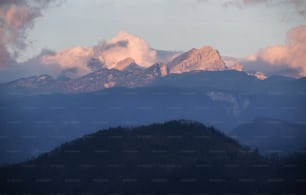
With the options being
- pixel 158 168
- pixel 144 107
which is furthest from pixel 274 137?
pixel 144 107

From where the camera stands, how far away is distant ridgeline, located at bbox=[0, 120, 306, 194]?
4088cm

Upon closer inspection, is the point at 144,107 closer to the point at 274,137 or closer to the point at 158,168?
the point at 274,137

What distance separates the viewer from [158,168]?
45.6 m

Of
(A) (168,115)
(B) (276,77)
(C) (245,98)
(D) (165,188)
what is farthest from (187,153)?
(B) (276,77)

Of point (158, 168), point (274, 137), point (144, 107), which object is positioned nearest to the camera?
point (158, 168)

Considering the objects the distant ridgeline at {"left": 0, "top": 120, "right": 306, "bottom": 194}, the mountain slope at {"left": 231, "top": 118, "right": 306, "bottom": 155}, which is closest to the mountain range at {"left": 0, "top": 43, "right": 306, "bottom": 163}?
the mountain slope at {"left": 231, "top": 118, "right": 306, "bottom": 155}

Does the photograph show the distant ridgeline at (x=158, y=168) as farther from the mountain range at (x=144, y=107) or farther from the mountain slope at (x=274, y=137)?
the mountain range at (x=144, y=107)

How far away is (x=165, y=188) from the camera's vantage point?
41.1 meters

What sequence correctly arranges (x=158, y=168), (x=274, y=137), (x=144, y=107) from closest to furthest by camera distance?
1. (x=158, y=168)
2. (x=274, y=137)
3. (x=144, y=107)

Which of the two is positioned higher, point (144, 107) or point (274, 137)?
point (144, 107)

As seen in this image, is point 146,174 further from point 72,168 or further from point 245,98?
point 245,98

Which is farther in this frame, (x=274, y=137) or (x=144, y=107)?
(x=144, y=107)

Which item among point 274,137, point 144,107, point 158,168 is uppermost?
point 144,107

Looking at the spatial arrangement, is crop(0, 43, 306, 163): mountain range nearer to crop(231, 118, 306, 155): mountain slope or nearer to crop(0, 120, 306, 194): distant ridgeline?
crop(231, 118, 306, 155): mountain slope
